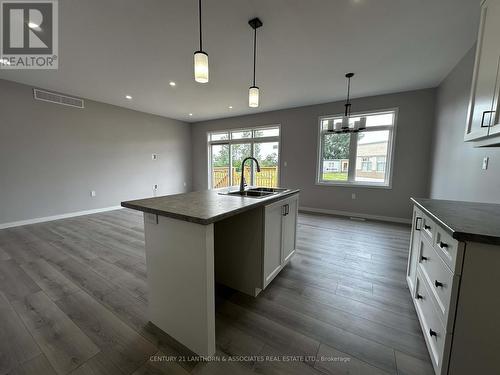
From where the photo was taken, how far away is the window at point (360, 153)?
416cm

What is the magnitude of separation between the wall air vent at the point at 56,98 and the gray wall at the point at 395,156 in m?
3.67

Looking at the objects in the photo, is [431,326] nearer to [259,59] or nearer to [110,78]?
[259,59]

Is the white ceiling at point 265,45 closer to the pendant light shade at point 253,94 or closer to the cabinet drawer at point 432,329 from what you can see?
the pendant light shade at point 253,94

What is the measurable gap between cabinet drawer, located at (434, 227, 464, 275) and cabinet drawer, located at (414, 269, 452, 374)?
0.34 meters

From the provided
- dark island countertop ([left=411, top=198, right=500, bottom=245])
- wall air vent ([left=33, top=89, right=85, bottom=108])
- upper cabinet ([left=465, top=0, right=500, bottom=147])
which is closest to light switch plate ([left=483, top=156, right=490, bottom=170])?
upper cabinet ([left=465, top=0, right=500, bottom=147])

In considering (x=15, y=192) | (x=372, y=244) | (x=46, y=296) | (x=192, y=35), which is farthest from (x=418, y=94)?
(x=15, y=192)

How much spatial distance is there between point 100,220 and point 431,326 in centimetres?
515

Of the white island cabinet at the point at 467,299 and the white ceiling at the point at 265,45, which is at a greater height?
the white ceiling at the point at 265,45

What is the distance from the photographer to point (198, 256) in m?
1.12

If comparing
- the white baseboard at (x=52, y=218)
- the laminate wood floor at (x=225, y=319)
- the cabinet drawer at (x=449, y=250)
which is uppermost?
the cabinet drawer at (x=449, y=250)

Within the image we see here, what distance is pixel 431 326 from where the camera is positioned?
117 cm

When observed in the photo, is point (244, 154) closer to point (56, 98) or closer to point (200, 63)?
point (56, 98)

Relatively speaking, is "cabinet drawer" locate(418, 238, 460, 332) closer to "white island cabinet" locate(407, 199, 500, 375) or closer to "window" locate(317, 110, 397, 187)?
"white island cabinet" locate(407, 199, 500, 375)

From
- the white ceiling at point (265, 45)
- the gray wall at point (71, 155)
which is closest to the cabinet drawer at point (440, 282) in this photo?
the white ceiling at point (265, 45)
